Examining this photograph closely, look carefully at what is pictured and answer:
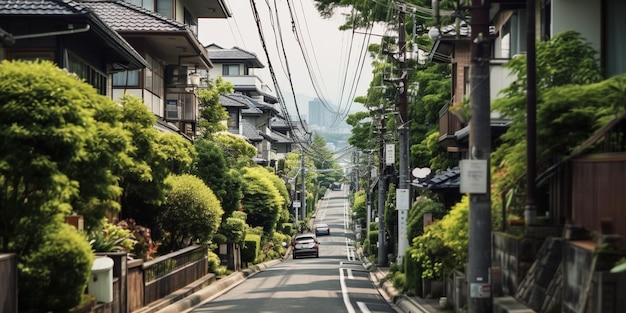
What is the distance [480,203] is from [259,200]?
150ft

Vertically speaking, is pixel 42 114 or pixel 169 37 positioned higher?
pixel 169 37

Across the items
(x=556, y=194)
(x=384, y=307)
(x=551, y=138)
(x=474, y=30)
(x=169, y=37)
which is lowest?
(x=384, y=307)

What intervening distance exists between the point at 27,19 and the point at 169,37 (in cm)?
1406

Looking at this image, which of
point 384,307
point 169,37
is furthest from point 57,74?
point 169,37

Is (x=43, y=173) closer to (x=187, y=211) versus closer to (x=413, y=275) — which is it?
(x=413, y=275)

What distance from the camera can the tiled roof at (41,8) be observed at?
21.0m

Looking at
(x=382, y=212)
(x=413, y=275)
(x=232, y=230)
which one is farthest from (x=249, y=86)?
(x=413, y=275)

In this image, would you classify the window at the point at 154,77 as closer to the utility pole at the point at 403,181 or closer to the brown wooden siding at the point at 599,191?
the utility pole at the point at 403,181

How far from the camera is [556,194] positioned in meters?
16.4

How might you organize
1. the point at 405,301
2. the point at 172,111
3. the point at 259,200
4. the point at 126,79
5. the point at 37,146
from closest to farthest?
1. the point at 37,146
2. the point at 405,301
3. the point at 126,79
4. the point at 172,111
5. the point at 259,200

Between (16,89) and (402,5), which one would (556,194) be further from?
(402,5)

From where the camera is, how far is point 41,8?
69.5 ft

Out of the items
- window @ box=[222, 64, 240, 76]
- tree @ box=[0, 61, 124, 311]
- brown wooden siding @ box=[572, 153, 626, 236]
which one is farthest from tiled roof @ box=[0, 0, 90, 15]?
window @ box=[222, 64, 240, 76]

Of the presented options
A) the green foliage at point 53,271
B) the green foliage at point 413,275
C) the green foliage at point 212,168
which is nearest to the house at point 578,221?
the green foliage at point 53,271
